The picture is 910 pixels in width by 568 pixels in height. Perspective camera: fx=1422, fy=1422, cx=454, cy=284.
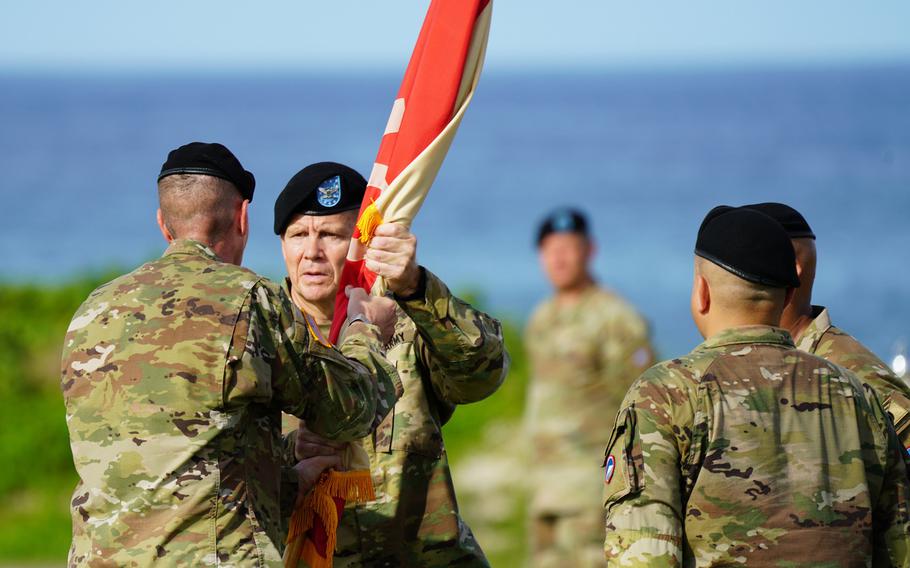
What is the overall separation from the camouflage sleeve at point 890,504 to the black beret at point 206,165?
2.03 m

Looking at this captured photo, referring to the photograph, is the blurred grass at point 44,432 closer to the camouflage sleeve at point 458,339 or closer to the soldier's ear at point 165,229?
the camouflage sleeve at point 458,339

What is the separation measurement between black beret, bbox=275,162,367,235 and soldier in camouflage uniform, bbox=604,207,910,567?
5.14 feet

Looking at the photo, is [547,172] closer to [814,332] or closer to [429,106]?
[814,332]

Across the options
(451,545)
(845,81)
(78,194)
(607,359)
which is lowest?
(451,545)

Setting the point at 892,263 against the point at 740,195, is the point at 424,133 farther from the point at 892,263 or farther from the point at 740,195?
the point at 740,195

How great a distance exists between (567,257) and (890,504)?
146 inches

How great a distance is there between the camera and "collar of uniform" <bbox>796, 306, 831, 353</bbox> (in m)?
5.00

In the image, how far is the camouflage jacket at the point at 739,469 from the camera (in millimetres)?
3943

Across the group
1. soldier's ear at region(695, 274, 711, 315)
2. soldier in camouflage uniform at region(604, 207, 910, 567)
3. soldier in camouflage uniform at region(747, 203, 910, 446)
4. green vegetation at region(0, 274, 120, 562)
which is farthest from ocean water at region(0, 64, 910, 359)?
soldier in camouflage uniform at region(604, 207, 910, 567)

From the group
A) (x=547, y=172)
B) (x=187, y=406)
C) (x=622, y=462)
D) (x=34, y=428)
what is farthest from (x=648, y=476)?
(x=547, y=172)

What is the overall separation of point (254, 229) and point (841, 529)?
34472 millimetres

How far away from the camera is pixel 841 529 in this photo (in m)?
4.01

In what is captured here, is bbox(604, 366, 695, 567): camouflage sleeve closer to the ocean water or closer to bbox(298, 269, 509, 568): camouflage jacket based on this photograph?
bbox(298, 269, 509, 568): camouflage jacket

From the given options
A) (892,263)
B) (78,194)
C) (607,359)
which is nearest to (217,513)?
(607,359)
